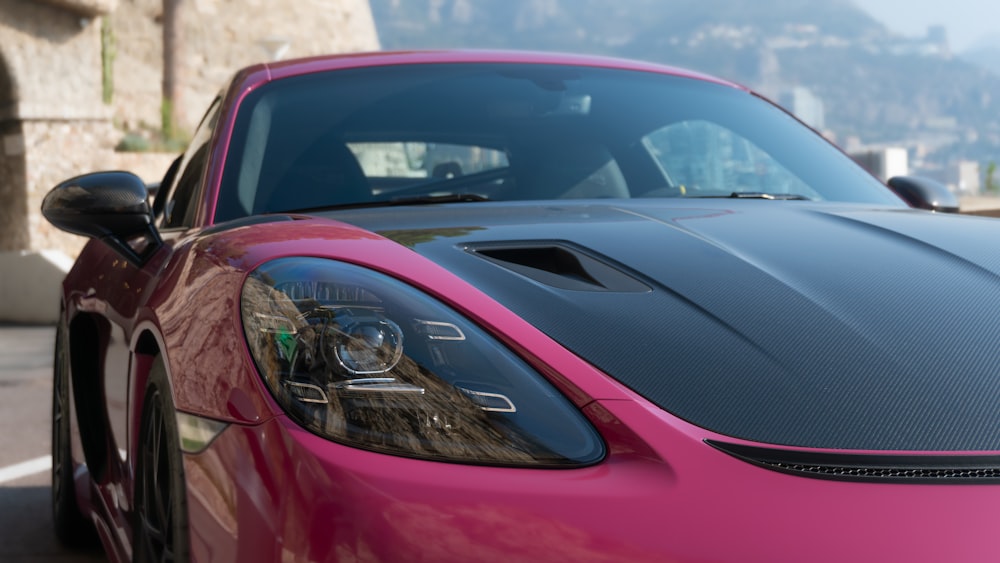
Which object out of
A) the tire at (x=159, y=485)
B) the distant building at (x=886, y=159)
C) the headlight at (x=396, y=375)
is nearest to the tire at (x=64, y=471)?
the tire at (x=159, y=485)

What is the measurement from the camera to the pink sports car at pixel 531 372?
149 cm

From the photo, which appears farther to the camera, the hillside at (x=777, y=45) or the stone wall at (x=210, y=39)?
the hillside at (x=777, y=45)

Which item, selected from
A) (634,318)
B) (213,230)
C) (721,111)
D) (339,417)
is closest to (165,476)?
(213,230)

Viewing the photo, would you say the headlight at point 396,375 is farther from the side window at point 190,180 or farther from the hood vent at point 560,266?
the side window at point 190,180

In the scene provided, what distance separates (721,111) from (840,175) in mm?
353

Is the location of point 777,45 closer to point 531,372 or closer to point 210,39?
point 210,39

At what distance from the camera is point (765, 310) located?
6.23 feet

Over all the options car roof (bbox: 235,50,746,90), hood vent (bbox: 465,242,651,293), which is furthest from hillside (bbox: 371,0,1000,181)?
hood vent (bbox: 465,242,651,293)

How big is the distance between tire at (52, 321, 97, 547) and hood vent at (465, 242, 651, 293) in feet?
5.60

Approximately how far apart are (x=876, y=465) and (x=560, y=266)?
67cm

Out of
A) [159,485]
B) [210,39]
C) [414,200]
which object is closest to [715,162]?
[414,200]

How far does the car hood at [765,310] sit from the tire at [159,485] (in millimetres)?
459

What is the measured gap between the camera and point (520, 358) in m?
1.73

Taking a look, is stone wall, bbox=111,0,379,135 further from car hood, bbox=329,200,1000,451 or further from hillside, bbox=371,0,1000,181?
hillside, bbox=371,0,1000,181
